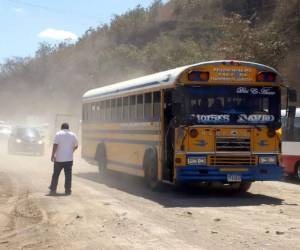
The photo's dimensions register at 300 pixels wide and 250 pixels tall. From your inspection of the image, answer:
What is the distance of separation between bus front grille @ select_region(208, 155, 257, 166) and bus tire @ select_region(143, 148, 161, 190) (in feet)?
5.43

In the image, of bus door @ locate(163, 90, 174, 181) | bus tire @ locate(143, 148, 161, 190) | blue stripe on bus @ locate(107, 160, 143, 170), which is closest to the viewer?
bus door @ locate(163, 90, 174, 181)

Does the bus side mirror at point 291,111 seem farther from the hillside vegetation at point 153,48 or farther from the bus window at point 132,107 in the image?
the hillside vegetation at point 153,48

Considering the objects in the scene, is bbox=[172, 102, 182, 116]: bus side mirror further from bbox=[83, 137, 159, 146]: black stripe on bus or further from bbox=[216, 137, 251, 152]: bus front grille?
bbox=[83, 137, 159, 146]: black stripe on bus

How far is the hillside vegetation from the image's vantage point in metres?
36.0

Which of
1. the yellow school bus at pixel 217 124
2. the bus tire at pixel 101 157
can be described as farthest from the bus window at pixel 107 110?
the yellow school bus at pixel 217 124

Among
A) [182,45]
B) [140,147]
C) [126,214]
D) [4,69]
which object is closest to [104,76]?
[182,45]

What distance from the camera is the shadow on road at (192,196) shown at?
14.0 meters

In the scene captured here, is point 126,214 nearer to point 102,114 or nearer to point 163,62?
point 102,114

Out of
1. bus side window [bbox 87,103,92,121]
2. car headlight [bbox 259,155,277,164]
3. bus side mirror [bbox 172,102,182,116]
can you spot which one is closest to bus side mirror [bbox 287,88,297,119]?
car headlight [bbox 259,155,277,164]

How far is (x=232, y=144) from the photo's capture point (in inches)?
576

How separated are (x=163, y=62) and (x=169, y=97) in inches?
1280

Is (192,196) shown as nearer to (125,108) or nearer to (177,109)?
(177,109)

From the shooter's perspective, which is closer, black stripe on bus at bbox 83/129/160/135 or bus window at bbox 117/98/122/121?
black stripe on bus at bbox 83/129/160/135

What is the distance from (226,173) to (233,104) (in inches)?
62.5
